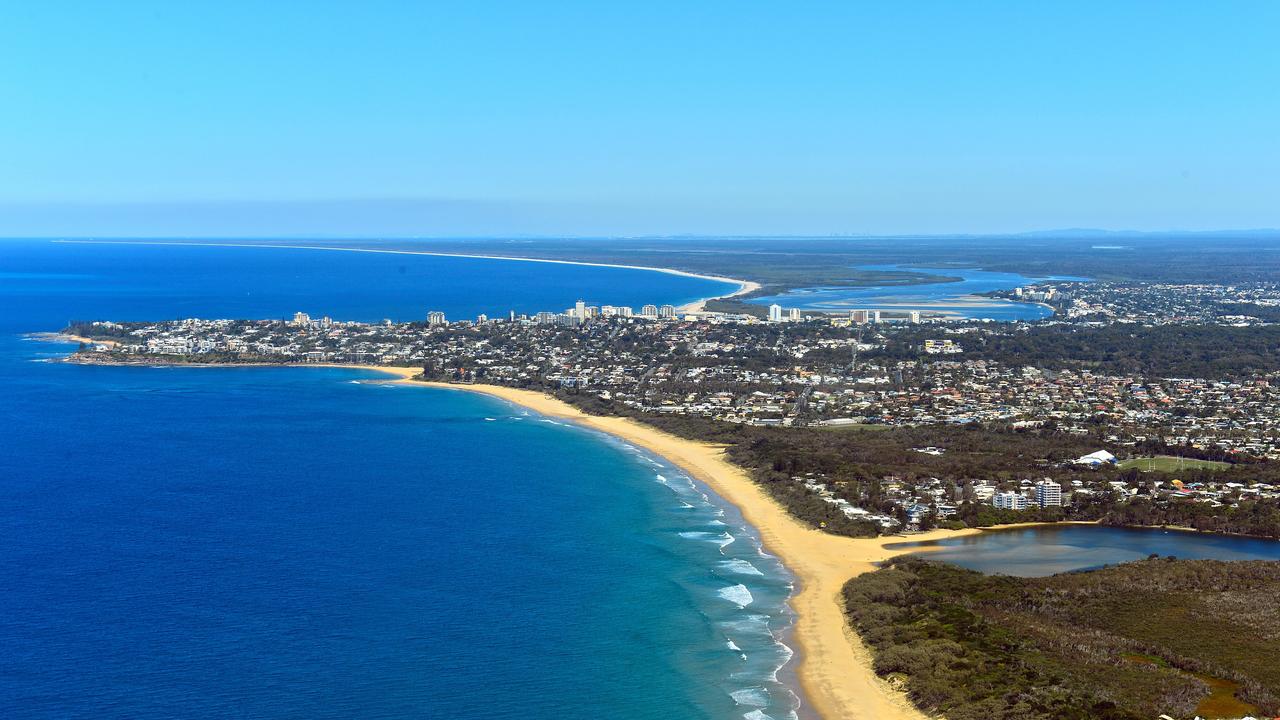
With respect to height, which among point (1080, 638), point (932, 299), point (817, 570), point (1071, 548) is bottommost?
point (1071, 548)

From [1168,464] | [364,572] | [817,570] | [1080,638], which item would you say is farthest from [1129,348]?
[364,572]

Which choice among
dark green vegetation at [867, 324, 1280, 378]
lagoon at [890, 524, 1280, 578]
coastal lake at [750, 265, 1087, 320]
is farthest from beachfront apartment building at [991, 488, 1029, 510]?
coastal lake at [750, 265, 1087, 320]

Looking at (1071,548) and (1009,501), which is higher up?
(1009,501)

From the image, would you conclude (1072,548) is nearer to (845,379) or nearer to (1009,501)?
(1009,501)

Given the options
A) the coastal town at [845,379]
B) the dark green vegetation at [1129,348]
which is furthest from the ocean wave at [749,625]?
the dark green vegetation at [1129,348]

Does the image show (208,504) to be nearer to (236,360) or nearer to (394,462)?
(394,462)

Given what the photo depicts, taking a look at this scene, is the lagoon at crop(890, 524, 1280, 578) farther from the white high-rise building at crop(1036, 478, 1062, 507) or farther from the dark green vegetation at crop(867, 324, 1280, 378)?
the dark green vegetation at crop(867, 324, 1280, 378)
